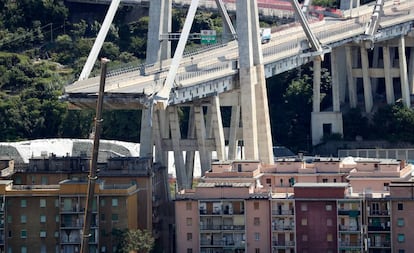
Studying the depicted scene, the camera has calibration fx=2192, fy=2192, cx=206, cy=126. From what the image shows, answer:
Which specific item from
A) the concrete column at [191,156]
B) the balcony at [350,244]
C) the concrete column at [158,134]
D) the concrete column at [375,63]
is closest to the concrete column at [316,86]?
the concrete column at [375,63]

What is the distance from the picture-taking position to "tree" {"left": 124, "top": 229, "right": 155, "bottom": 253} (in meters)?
69.8

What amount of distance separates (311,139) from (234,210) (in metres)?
29.8

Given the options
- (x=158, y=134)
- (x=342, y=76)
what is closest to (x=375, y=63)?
(x=342, y=76)

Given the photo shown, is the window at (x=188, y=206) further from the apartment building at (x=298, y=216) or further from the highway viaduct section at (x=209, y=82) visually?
the highway viaduct section at (x=209, y=82)

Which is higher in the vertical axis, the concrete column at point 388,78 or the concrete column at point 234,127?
the concrete column at point 388,78

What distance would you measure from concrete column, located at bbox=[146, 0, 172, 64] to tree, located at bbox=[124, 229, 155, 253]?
14399 mm

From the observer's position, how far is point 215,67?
84062 mm

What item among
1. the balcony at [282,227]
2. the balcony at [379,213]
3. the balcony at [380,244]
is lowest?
the balcony at [380,244]

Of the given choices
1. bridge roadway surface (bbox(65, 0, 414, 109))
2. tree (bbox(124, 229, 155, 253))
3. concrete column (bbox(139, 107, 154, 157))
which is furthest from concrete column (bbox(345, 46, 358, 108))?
tree (bbox(124, 229, 155, 253))

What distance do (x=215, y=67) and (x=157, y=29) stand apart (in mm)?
2727

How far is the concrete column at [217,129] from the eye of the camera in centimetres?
8294

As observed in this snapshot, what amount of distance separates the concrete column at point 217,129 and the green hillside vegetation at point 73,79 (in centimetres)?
775

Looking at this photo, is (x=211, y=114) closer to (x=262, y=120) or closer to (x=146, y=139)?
(x=262, y=120)

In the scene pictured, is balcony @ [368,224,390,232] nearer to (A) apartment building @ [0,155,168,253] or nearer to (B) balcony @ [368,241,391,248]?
(B) balcony @ [368,241,391,248]
